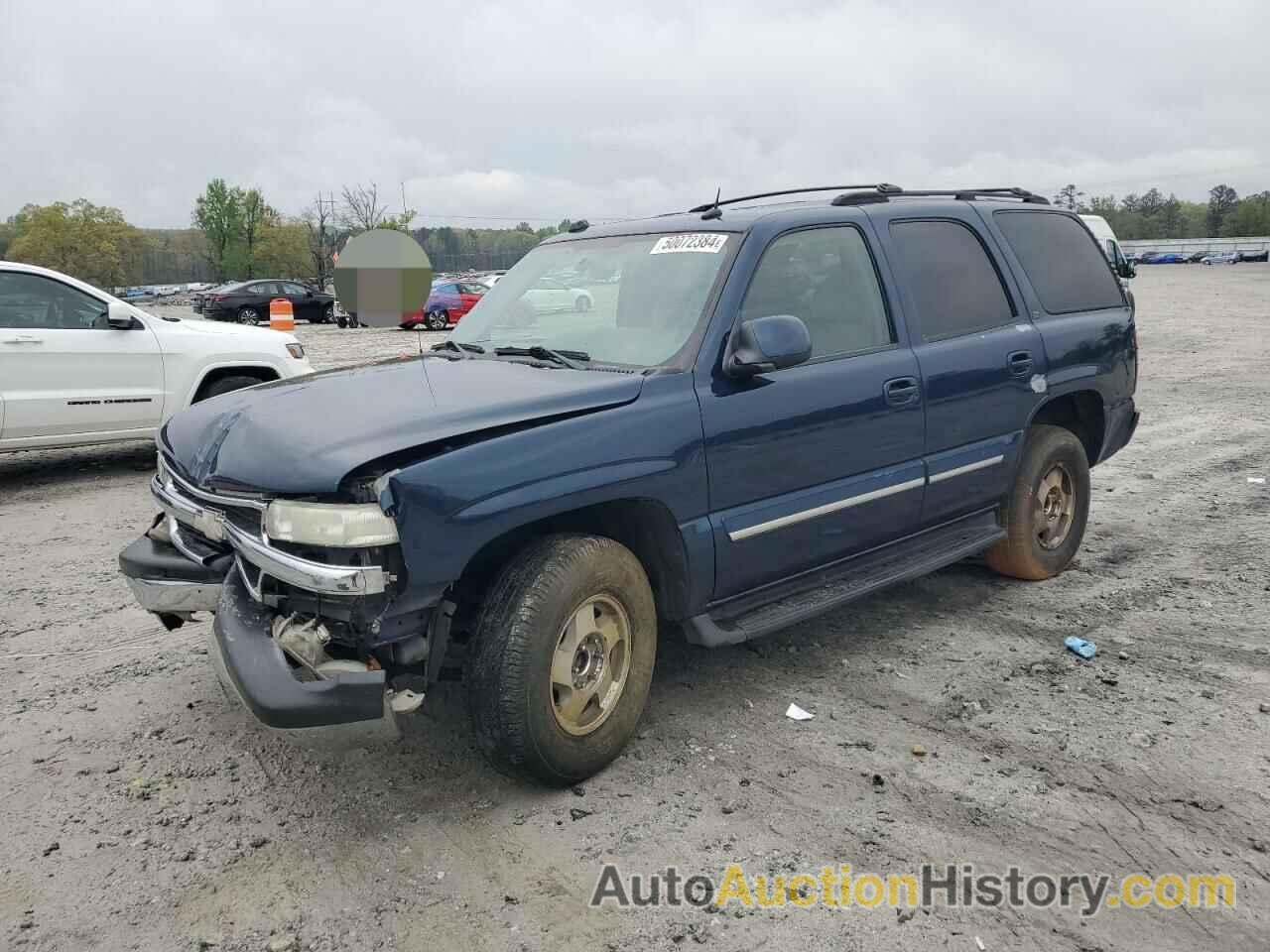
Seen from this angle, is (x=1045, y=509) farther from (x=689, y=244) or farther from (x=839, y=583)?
(x=689, y=244)

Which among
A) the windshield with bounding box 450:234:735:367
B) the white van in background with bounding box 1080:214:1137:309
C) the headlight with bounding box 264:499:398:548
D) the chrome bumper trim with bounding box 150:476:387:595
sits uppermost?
the white van in background with bounding box 1080:214:1137:309

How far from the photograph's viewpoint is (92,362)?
26.1 ft

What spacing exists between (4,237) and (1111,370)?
138 m

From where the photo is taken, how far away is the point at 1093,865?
2.94m

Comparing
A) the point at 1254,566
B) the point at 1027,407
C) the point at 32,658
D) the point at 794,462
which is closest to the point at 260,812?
the point at 32,658

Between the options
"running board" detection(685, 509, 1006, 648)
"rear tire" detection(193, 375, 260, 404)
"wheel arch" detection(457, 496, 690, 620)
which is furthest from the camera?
"rear tire" detection(193, 375, 260, 404)

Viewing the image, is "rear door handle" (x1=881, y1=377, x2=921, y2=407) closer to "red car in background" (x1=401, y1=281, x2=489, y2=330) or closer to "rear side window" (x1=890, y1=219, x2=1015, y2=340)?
"rear side window" (x1=890, y1=219, x2=1015, y2=340)

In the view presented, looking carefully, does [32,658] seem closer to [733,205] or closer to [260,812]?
[260,812]

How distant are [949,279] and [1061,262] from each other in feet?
3.68

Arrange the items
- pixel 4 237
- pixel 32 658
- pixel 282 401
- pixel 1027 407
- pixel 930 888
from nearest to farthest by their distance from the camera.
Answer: pixel 930 888
pixel 282 401
pixel 32 658
pixel 1027 407
pixel 4 237

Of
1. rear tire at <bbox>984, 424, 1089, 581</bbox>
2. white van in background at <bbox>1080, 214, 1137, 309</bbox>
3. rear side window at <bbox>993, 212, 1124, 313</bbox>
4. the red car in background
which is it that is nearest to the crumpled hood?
rear tire at <bbox>984, 424, 1089, 581</bbox>

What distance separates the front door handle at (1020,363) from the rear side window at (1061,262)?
1.40ft

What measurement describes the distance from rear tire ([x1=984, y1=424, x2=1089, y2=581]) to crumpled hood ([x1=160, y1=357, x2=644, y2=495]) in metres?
2.56

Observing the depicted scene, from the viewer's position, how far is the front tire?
122 inches
